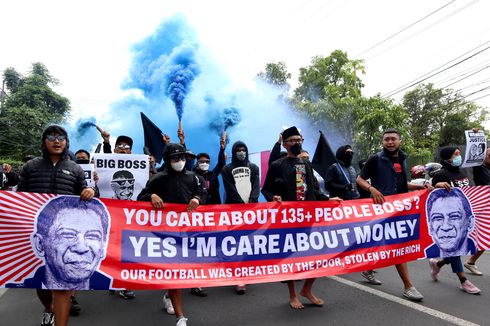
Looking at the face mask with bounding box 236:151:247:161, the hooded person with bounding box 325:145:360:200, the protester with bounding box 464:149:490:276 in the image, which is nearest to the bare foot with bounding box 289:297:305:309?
the face mask with bounding box 236:151:247:161

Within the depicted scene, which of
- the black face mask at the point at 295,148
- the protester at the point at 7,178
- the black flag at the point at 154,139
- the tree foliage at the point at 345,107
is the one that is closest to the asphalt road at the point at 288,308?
the black face mask at the point at 295,148

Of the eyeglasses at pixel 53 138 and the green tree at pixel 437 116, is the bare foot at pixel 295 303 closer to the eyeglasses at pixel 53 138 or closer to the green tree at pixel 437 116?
the eyeglasses at pixel 53 138

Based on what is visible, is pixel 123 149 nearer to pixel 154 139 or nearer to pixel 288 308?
pixel 154 139

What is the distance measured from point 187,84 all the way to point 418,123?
3554cm

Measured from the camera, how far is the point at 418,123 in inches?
1809

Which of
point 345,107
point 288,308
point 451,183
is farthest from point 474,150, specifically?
point 345,107

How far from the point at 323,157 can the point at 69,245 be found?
15.2ft

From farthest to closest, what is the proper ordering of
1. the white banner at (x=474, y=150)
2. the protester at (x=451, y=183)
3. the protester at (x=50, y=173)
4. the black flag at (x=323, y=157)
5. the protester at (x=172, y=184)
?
the black flag at (x=323, y=157) → the white banner at (x=474, y=150) → the protester at (x=451, y=183) → the protester at (x=172, y=184) → the protester at (x=50, y=173)

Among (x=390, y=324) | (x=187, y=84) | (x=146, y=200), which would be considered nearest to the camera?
(x=390, y=324)

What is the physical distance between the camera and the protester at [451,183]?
4547 mm

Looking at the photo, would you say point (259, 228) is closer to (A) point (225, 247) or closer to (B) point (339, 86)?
(A) point (225, 247)

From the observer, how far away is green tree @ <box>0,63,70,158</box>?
112 feet

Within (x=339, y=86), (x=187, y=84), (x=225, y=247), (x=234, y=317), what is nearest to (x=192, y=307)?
(x=234, y=317)

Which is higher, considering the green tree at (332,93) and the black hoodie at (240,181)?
the green tree at (332,93)
